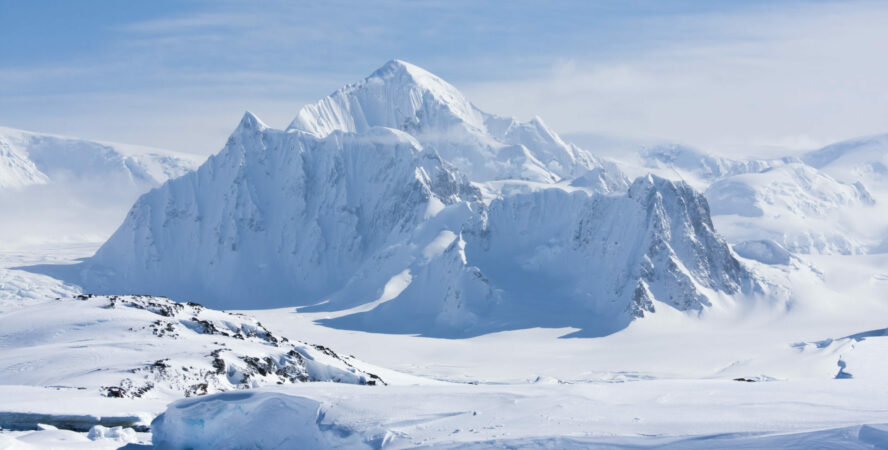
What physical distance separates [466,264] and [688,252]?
133 feet

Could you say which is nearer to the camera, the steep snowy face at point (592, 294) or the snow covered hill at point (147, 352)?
the snow covered hill at point (147, 352)

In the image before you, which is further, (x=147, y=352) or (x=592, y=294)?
(x=592, y=294)

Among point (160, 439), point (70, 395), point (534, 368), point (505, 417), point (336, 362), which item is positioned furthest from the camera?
point (534, 368)

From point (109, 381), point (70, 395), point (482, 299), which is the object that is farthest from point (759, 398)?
point (482, 299)

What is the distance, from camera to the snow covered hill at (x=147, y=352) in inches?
2196

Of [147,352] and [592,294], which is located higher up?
[592,294]

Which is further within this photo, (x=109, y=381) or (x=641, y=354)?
(x=641, y=354)

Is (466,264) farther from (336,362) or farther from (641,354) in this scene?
(336,362)

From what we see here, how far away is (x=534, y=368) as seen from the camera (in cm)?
14562

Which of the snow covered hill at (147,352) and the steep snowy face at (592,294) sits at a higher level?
the steep snowy face at (592,294)

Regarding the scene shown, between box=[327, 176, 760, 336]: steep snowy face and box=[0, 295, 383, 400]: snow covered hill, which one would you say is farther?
box=[327, 176, 760, 336]: steep snowy face

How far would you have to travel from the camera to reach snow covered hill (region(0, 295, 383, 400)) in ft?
183

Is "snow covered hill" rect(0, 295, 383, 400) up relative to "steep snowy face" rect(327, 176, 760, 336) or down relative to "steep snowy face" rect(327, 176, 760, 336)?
down

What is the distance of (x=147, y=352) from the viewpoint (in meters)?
61.0
